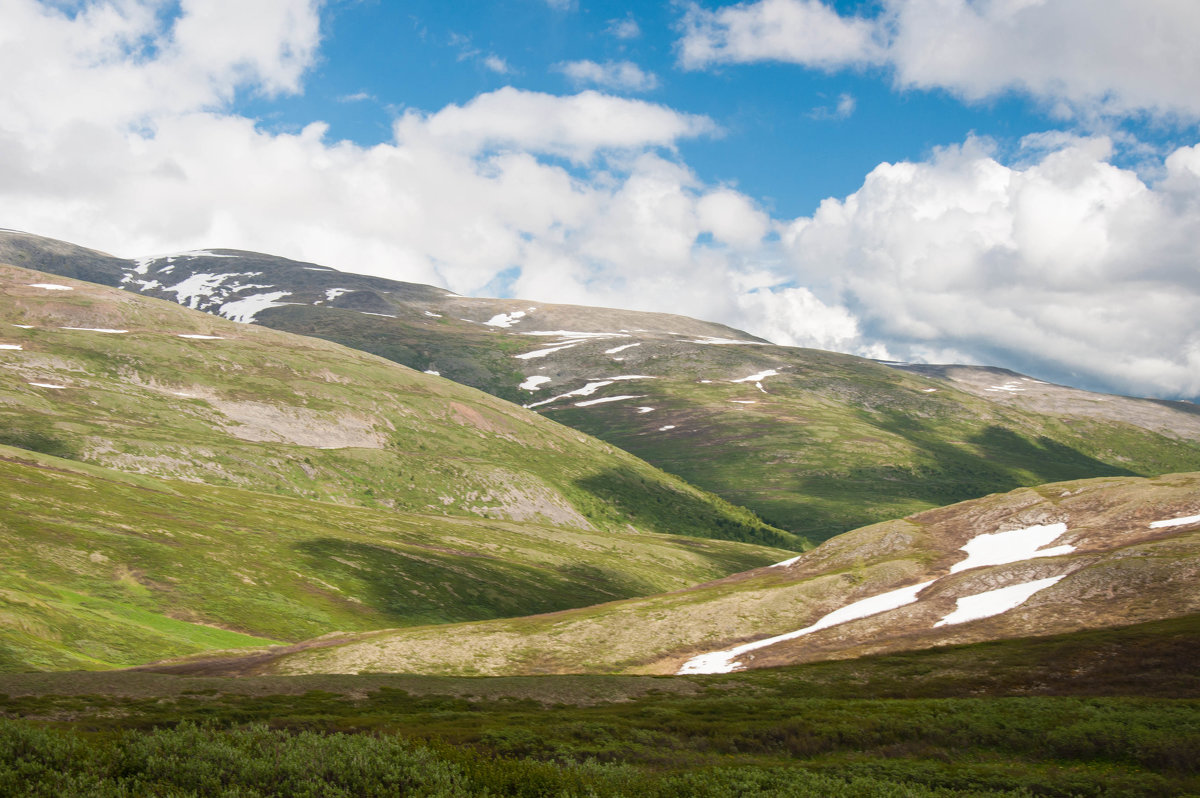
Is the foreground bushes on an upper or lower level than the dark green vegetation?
upper

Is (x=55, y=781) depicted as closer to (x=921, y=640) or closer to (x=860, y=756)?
(x=860, y=756)

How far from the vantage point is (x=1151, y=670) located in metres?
46.0

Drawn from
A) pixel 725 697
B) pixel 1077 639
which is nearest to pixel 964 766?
pixel 725 697

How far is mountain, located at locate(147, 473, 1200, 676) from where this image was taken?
66.1 m

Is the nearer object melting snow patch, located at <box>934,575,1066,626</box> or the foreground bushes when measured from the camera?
the foreground bushes

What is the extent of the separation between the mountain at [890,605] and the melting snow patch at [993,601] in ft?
0.62

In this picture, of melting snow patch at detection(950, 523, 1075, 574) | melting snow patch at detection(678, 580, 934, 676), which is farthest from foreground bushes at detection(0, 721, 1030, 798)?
melting snow patch at detection(950, 523, 1075, 574)

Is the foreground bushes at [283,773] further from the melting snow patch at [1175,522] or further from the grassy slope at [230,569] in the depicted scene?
the melting snow patch at [1175,522]

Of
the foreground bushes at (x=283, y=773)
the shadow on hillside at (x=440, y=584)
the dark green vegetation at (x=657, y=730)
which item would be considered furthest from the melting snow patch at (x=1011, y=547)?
the foreground bushes at (x=283, y=773)

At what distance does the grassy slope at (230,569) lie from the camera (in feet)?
242

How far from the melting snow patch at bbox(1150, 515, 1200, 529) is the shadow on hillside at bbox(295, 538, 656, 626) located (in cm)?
8480

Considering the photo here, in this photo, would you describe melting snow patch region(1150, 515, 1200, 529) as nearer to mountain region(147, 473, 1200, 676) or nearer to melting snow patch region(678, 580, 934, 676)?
mountain region(147, 473, 1200, 676)

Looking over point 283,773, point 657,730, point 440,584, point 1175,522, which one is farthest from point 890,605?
point 283,773

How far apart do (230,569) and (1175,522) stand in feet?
394
